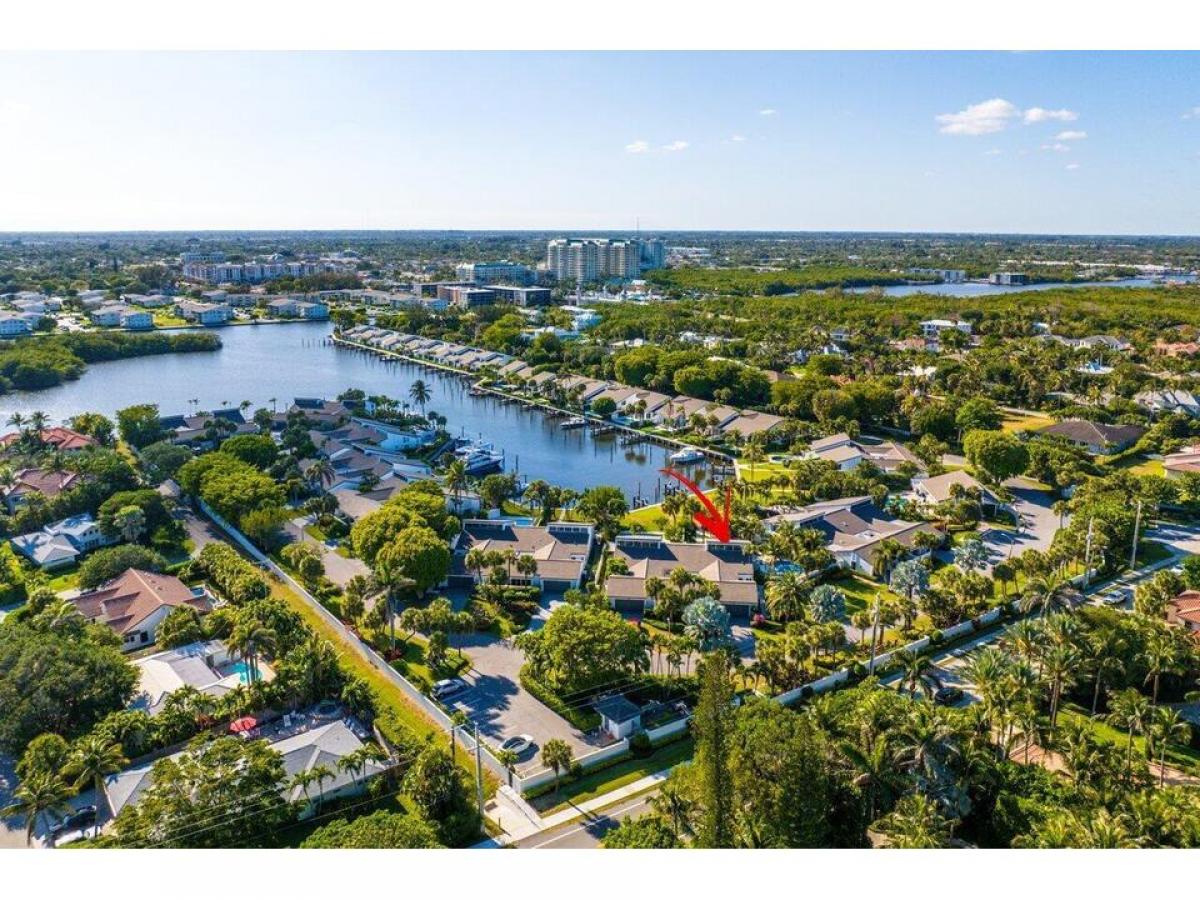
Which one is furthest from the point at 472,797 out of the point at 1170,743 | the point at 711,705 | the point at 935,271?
the point at 935,271

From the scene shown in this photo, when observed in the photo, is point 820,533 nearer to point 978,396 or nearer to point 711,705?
point 711,705

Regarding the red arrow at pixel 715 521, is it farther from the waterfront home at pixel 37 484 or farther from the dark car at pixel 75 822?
the waterfront home at pixel 37 484

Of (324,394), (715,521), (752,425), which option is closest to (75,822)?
(715,521)

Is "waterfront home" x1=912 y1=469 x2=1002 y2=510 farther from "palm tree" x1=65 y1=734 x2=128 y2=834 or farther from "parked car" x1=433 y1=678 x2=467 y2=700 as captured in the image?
"palm tree" x1=65 y1=734 x2=128 y2=834

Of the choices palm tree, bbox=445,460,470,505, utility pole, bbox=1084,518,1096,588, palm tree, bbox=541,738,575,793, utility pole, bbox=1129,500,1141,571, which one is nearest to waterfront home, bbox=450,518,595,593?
palm tree, bbox=445,460,470,505

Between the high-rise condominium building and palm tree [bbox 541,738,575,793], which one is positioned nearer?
palm tree [bbox 541,738,575,793]

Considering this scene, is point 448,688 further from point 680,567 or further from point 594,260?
point 594,260
